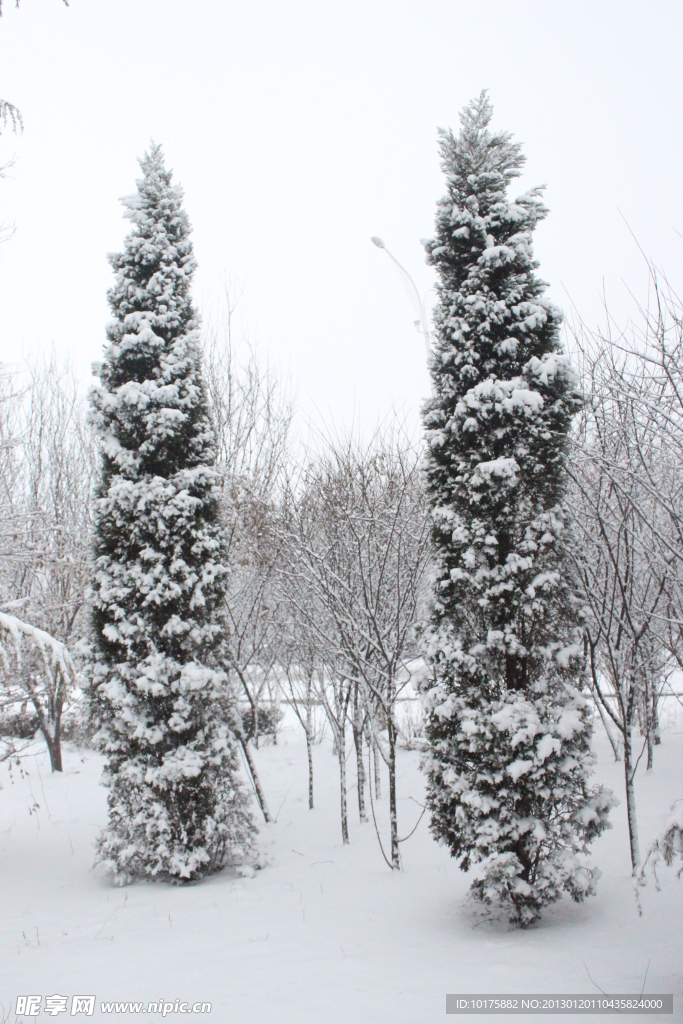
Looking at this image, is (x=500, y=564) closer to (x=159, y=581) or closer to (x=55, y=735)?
(x=159, y=581)

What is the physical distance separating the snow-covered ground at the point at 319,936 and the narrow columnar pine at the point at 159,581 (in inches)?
22.3

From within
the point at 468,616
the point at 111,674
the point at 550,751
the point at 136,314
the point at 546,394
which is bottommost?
the point at 550,751

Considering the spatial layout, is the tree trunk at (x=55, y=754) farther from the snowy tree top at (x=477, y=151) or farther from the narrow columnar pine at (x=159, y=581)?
the snowy tree top at (x=477, y=151)

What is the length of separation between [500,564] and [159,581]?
363 cm

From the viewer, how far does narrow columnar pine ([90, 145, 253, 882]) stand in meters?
6.62

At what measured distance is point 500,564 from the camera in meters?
5.39

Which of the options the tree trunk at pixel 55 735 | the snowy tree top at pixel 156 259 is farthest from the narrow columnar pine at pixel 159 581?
the tree trunk at pixel 55 735

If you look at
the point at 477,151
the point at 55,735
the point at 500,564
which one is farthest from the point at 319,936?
the point at 55,735

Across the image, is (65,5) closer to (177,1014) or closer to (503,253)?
(503,253)

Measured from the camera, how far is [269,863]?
23.9ft

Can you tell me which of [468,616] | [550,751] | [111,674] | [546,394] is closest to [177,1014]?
[550,751]

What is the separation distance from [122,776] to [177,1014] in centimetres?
338

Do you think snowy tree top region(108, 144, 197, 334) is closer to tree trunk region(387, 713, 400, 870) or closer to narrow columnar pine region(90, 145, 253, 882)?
narrow columnar pine region(90, 145, 253, 882)

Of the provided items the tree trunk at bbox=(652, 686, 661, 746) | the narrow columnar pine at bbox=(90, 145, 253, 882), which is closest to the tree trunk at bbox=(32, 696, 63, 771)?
the narrow columnar pine at bbox=(90, 145, 253, 882)
